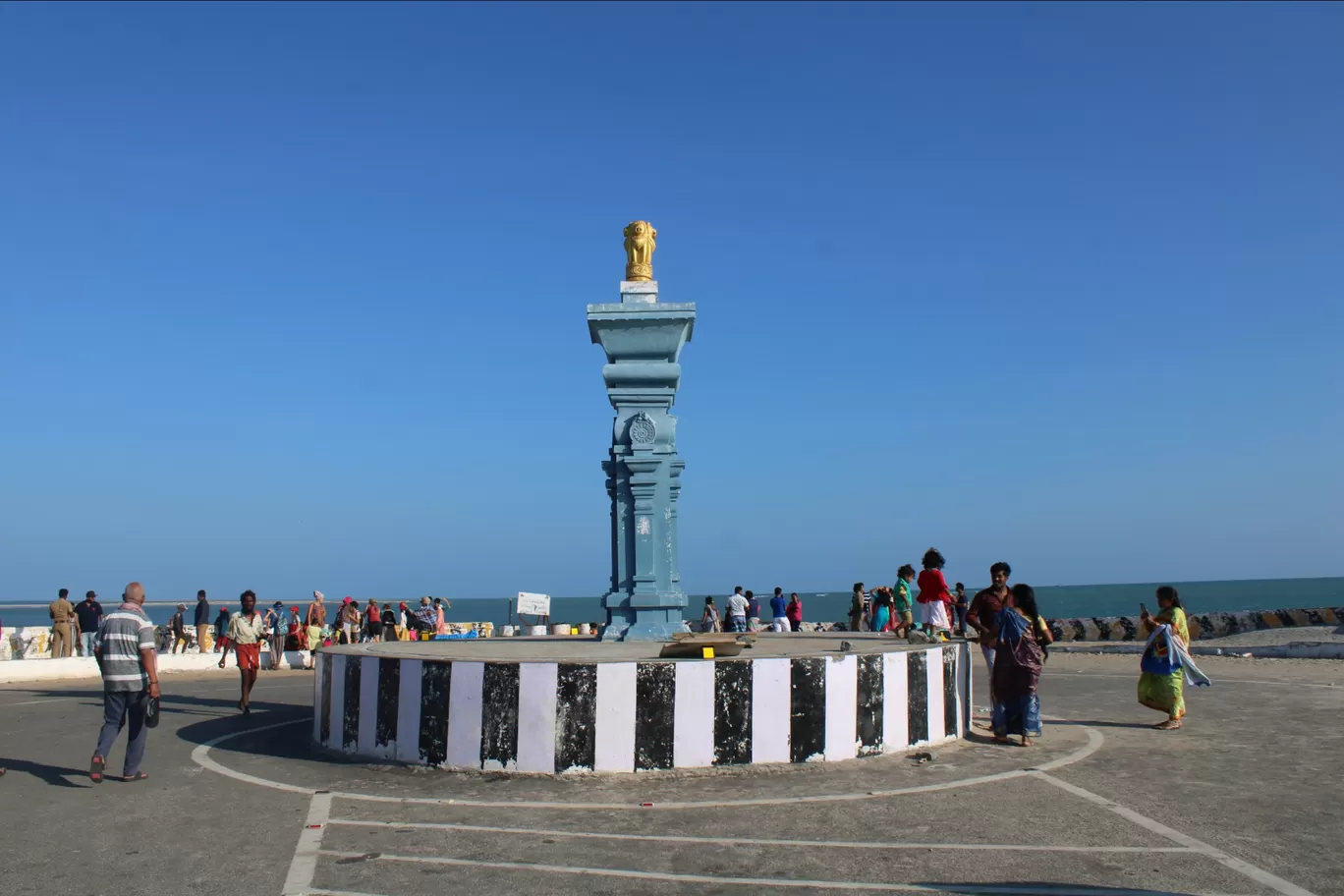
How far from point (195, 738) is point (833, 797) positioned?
7090mm

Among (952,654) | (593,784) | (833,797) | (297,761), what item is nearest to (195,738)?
(297,761)

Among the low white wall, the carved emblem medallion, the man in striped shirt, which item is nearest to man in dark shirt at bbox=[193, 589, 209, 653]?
the low white wall

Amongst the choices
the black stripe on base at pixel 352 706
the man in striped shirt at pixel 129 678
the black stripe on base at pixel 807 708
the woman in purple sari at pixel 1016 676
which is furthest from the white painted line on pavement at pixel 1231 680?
the man in striped shirt at pixel 129 678

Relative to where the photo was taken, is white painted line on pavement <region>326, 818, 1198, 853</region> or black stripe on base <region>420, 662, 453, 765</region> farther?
black stripe on base <region>420, 662, 453, 765</region>

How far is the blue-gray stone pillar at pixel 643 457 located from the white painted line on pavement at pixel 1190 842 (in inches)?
242

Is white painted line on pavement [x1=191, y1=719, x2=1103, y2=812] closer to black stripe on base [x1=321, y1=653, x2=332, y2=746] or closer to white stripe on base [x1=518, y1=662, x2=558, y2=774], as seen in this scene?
white stripe on base [x1=518, y1=662, x2=558, y2=774]

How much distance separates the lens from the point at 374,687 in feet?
28.9

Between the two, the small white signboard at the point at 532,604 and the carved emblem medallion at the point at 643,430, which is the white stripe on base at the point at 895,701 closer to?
the carved emblem medallion at the point at 643,430

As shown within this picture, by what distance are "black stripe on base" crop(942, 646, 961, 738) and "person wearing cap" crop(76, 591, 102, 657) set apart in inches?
797

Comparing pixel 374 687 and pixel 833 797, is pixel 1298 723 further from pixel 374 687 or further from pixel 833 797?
pixel 374 687

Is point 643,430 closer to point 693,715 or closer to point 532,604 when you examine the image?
point 693,715

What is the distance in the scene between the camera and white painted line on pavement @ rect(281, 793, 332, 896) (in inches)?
203

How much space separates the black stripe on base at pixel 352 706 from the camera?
8.95 metres

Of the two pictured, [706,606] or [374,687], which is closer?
[374,687]
